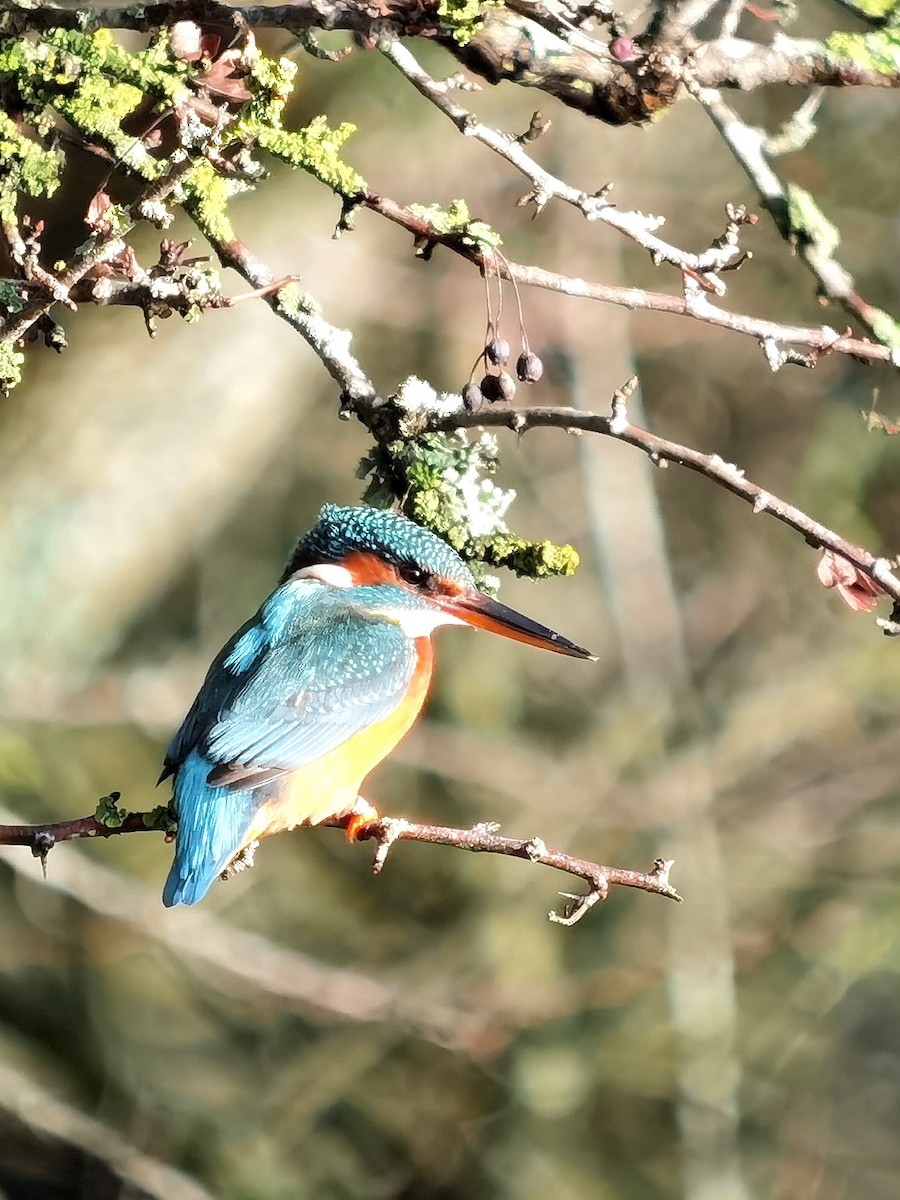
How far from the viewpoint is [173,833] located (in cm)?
207

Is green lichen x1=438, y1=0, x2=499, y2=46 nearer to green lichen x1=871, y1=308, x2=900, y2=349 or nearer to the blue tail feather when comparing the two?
green lichen x1=871, y1=308, x2=900, y2=349

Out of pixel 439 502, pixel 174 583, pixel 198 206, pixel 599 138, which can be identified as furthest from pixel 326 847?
pixel 198 206

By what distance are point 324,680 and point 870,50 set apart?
3.70 feet

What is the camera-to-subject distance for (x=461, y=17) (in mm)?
1586

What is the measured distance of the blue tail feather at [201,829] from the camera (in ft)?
6.27

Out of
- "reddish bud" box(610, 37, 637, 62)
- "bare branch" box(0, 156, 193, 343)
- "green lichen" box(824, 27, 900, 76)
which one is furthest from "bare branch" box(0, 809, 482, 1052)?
"green lichen" box(824, 27, 900, 76)

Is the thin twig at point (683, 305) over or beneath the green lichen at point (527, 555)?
over

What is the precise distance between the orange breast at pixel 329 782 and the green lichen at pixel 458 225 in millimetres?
776

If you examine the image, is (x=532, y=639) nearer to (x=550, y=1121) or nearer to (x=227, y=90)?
(x=227, y=90)

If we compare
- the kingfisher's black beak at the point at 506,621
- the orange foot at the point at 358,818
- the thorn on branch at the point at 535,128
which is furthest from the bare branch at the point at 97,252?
the orange foot at the point at 358,818

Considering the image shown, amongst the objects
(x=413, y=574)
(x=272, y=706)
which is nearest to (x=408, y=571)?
(x=413, y=574)

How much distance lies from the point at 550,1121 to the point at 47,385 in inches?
97.5

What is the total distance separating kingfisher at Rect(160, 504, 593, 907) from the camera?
2053 millimetres

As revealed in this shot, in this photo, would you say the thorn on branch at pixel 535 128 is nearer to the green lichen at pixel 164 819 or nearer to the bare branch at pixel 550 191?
the bare branch at pixel 550 191
